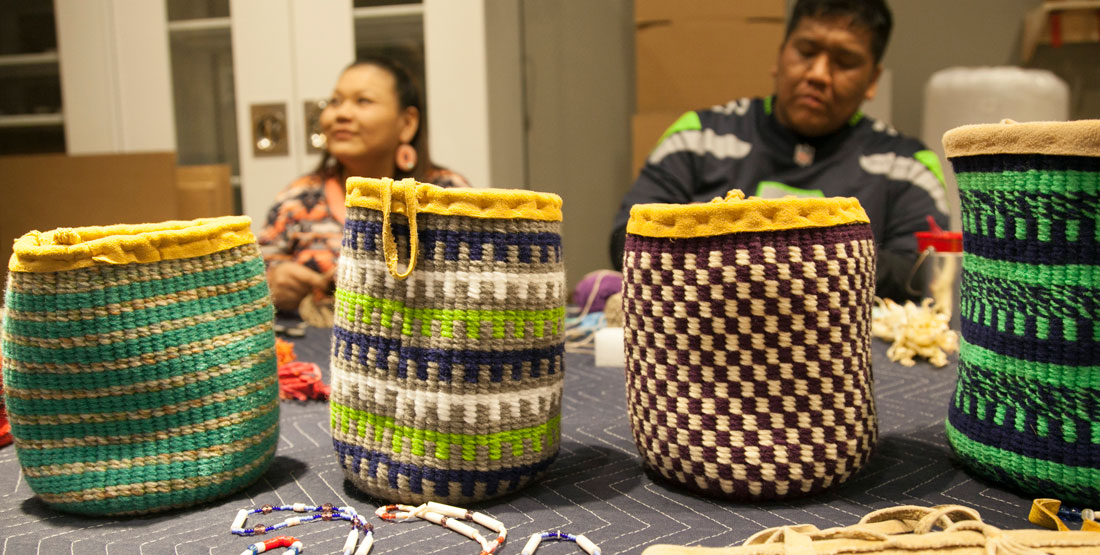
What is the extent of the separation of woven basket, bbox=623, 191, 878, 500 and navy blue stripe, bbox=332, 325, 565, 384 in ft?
0.34

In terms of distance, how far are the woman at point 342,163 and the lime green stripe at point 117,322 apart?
105 centimetres

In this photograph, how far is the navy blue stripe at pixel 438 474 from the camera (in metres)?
0.70

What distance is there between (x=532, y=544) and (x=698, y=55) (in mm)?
1907

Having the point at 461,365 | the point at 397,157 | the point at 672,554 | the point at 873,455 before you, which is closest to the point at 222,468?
the point at 461,365

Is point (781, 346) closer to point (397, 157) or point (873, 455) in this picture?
point (873, 455)

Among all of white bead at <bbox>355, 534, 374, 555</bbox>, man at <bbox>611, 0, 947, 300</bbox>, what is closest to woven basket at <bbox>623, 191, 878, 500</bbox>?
white bead at <bbox>355, 534, 374, 555</bbox>

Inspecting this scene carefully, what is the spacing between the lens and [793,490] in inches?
28.0

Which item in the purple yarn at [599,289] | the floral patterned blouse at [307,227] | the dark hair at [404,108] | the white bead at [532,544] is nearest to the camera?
the white bead at [532,544]

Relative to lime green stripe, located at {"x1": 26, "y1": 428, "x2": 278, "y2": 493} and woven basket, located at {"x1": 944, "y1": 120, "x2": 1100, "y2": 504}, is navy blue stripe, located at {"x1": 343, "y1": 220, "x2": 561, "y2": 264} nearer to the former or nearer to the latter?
lime green stripe, located at {"x1": 26, "y1": 428, "x2": 278, "y2": 493}

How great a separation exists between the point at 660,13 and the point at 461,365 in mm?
1826

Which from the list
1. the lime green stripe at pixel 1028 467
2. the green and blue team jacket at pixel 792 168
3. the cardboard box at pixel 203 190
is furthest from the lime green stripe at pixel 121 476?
the cardboard box at pixel 203 190

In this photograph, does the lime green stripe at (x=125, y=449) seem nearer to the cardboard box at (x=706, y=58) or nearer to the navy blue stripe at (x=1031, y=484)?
the navy blue stripe at (x=1031, y=484)

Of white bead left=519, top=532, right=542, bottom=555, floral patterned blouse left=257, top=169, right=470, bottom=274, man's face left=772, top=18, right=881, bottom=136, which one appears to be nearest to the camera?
white bead left=519, top=532, right=542, bottom=555

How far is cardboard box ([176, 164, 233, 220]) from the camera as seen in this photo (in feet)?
7.16
